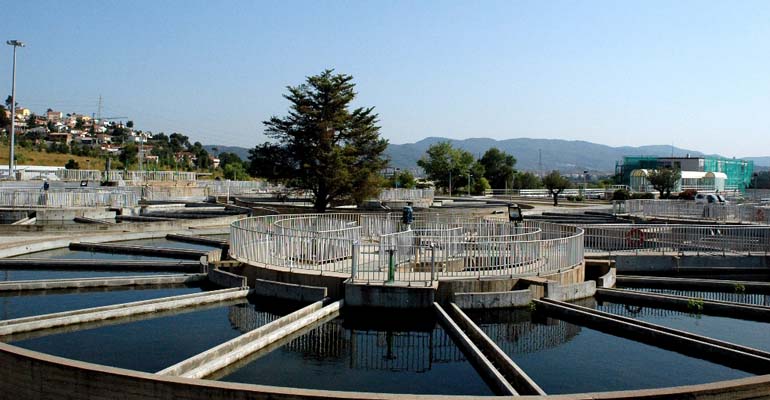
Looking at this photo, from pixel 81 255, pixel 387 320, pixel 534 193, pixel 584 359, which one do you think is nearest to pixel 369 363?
pixel 387 320

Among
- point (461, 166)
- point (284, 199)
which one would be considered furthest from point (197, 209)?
point (461, 166)

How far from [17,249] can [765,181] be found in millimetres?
134403

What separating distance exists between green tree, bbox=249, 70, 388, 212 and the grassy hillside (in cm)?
8371

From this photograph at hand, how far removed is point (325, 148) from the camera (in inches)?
1668

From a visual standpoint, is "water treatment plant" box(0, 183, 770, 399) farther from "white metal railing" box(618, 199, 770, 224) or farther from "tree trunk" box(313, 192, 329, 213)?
"tree trunk" box(313, 192, 329, 213)

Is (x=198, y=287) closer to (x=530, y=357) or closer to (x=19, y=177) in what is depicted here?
(x=530, y=357)

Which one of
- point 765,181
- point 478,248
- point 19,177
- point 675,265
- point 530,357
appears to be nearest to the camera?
point 530,357

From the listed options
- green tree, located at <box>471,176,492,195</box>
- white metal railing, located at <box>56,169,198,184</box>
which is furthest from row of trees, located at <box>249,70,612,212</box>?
green tree, located at <box>471,176,492,195</box>

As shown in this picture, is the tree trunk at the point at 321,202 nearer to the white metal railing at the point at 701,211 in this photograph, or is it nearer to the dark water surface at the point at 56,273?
the white metal railing at the point at 701,211

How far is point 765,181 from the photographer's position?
5039 inches

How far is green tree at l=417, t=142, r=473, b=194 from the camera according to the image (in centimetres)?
9438

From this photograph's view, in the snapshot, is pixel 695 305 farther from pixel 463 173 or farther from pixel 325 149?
pixel 463 173

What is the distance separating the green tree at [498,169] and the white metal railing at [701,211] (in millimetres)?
56399

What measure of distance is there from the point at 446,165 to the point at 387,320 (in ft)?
262
